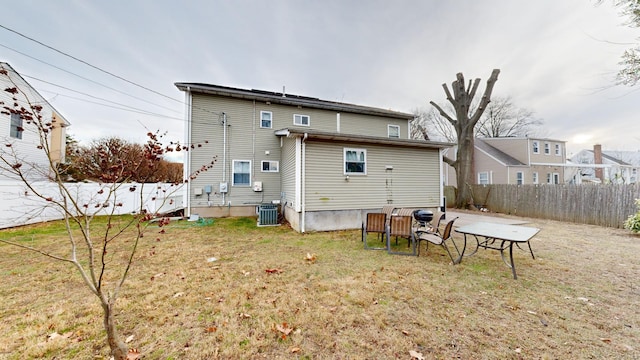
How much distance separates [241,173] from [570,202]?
1509 centimetres

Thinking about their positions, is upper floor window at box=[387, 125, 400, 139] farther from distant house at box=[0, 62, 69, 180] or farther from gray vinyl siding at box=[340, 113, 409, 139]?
distant house at box=[0, 62, 69, 180]

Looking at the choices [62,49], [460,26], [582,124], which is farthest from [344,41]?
[582,124]

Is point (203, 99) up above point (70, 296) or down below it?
above

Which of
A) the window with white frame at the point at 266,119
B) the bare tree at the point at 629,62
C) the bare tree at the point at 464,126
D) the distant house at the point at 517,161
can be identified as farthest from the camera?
the distant house at the point at 517,161

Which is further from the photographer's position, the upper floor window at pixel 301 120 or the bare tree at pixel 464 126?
the bare tree at pixel 464 126

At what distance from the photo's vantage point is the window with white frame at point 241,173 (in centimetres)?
1108

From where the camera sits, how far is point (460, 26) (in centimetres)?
987

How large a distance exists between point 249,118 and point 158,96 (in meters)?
4.35

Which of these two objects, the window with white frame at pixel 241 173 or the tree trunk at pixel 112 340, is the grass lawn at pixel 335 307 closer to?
the tree trunk at pixel 112 340

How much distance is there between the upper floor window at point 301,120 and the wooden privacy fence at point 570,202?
39.0 feet

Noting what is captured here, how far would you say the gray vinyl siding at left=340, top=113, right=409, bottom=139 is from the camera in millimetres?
13203

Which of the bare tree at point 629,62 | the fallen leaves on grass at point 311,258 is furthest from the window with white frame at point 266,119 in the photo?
the bare tree at point 629,62

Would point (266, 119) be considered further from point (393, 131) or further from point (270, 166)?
point (393, 131)

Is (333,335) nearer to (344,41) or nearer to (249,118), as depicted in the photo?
(249,118)
